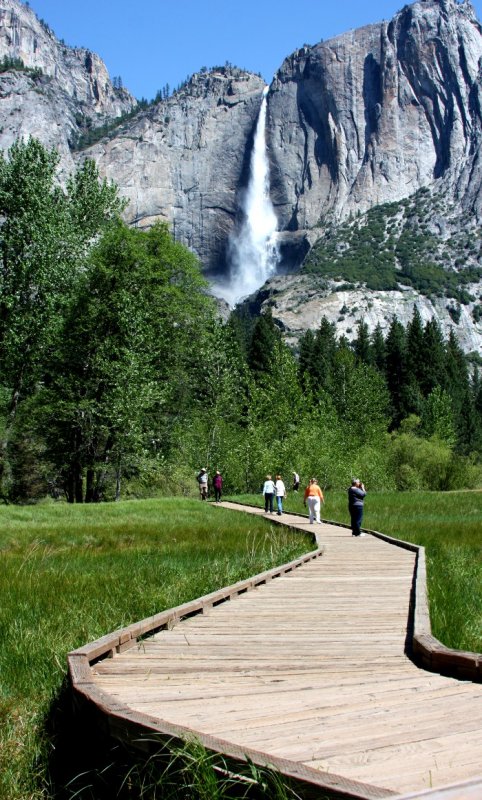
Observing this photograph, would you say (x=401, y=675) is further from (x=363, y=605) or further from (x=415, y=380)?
(x=415, y=380)

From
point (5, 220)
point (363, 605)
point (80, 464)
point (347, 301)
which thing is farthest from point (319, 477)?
point (347, 301)

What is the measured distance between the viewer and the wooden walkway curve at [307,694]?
3.31m

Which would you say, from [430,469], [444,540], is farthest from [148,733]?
[430,469]

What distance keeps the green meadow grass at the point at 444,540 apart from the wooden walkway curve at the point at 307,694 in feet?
1.81

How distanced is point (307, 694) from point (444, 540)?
49.3ft

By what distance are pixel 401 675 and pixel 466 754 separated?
2.06 m

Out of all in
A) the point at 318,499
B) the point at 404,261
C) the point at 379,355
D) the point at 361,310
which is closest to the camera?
the point at 318,499

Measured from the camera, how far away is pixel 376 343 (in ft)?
389

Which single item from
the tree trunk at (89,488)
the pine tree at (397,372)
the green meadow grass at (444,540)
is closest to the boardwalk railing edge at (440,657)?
the green meadow grass at (444,540)

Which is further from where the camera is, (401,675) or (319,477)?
(319,477)

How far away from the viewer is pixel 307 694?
4.85 meters

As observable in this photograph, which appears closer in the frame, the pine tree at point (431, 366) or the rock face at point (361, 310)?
the pine tree at point (431, 366)

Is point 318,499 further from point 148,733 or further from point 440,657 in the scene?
point 148,733

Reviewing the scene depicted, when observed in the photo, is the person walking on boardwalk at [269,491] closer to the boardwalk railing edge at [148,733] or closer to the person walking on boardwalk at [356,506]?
the person walking on boardwalk at [356,506]
